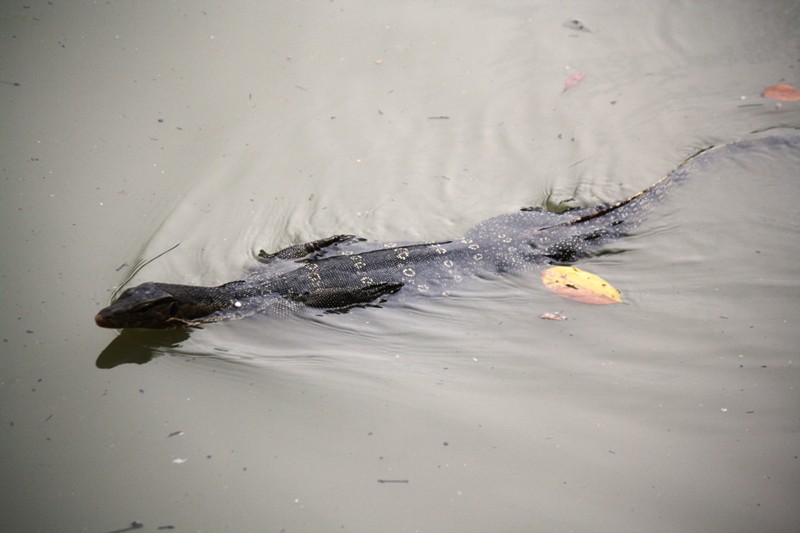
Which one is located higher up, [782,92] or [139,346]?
[782,92]

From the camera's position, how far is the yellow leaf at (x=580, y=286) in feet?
15.1

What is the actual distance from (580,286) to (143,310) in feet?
10.6

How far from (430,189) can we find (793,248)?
3.08 meters

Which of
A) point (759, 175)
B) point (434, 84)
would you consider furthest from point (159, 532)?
point (759, 175)

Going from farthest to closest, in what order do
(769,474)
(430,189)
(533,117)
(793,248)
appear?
1. (533,117)
2. (430,189)
3. (793,248)
4. (769,474)

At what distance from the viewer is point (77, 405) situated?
385 centimetres

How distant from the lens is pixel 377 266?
476 centimetres

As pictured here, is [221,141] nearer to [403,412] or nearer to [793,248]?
[403,412]

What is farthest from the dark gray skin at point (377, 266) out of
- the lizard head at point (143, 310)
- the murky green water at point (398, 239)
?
the murky green water at point (398, 239)

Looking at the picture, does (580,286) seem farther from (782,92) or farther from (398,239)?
(782,92)

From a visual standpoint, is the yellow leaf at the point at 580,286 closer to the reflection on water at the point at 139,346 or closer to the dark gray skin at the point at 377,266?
the dark gray skin at the point at 377,266

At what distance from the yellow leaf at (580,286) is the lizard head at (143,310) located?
2.85 meters

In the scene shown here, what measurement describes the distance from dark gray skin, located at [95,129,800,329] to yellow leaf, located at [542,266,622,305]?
0.21 meters

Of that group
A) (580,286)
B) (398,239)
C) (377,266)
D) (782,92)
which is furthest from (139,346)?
(782,92)
